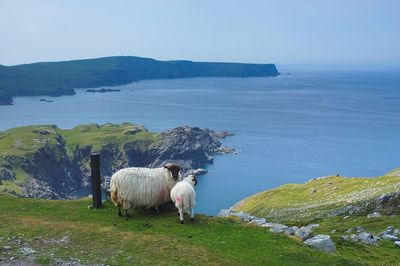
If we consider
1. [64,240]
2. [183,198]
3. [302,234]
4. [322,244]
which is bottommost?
[302,234]

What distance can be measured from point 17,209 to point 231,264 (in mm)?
13288

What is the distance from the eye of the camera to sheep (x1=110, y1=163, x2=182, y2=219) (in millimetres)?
23016

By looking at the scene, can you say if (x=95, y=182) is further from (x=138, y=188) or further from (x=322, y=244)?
(x=322, y=244)

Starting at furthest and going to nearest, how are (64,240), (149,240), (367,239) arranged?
(367,239)
(149,240)
(64,240)

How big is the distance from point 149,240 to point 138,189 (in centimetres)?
431

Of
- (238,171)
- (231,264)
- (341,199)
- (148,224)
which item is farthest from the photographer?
(238,171)

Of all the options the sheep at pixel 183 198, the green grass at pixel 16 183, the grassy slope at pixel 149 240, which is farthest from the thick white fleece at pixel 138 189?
the green grass at pixel 16 183

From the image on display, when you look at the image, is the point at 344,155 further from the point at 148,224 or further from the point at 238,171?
the point at 148,224

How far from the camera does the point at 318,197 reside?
6981 cm

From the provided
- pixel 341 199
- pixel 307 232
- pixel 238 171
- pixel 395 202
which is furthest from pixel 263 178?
pixel 307 232

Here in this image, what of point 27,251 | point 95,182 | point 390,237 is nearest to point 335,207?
point 390,237

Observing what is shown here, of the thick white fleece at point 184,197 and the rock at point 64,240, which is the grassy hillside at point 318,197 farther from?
the rock at point 64,240

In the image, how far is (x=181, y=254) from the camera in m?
17.9

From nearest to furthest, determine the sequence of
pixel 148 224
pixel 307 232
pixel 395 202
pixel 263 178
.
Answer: pixel 148 224 → pixel 307 232 → pixel 395 202 → pixel 263 178
